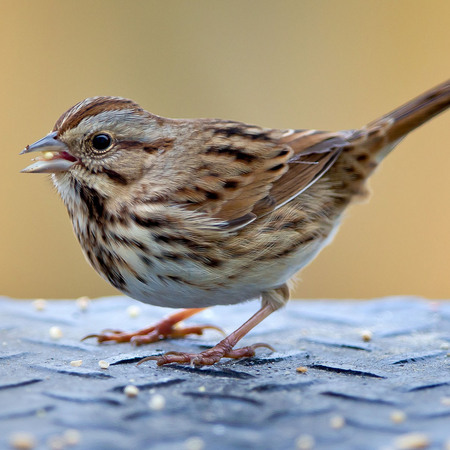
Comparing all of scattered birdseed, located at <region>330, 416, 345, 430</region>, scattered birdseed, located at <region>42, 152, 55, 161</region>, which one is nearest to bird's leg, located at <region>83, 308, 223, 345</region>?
scattered birdseed, located at <region>42, 152, 55, 161</region>

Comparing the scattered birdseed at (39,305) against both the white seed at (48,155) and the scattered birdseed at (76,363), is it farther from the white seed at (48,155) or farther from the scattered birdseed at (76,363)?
the scattered birdseed at (76,363)

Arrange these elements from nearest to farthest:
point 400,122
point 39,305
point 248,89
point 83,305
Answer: point 400,122
point 39,305
point 83,305
point 248,89

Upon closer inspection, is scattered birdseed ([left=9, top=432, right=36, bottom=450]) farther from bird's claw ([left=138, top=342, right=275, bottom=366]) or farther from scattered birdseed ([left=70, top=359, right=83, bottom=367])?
bird's claw ([left=138, top=342, right=275, bottom=366])

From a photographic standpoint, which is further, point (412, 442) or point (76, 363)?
point (76, 363)

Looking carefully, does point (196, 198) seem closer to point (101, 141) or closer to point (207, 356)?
point (101, 141)

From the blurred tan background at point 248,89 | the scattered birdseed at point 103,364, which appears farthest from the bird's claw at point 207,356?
the blurred tan background at point 248,89

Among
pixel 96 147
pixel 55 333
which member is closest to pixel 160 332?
pixel 55 333
